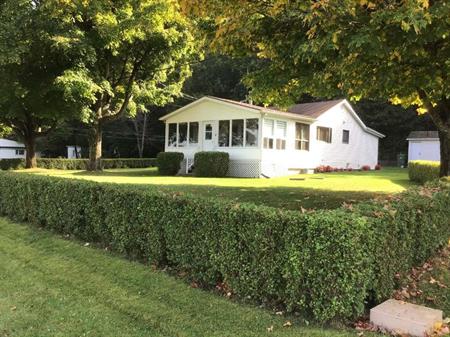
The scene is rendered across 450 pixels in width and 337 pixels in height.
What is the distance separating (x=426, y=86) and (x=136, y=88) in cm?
1889

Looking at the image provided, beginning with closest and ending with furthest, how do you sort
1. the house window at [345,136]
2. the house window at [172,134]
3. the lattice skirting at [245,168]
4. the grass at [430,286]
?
1. the grass at [430,286]
2. the lattice skirting at [245,168]
3. the house window at [172,134]
4. the house window at [345,136]

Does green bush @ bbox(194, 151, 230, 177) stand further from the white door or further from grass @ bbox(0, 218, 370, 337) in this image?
grass @ bbox(0, 218, 370, 337)

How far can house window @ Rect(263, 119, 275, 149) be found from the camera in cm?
2270

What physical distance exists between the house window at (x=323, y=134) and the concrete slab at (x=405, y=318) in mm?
23891

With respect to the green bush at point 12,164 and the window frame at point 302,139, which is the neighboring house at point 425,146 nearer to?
the window frame at point 302,139

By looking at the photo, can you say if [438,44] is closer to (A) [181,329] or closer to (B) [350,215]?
(B) [350,215]

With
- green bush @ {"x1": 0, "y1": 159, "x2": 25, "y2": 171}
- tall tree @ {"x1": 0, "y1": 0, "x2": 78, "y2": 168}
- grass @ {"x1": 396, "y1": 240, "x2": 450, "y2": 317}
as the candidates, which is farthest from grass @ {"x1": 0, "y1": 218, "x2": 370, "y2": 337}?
green bush @ {"x1": 0, "y1": 159, "x2": 25, "y2": 171}

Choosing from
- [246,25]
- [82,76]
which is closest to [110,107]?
[82,76]

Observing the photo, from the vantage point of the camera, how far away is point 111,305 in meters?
5.15

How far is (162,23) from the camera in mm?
20656

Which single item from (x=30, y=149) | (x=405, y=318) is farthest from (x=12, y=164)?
(x=405, y=318)

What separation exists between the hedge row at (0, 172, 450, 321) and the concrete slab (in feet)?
0.72

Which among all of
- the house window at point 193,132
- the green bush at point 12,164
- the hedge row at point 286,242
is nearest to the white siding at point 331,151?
the house window at point 193,132

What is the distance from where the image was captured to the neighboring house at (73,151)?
A: 5220cm
